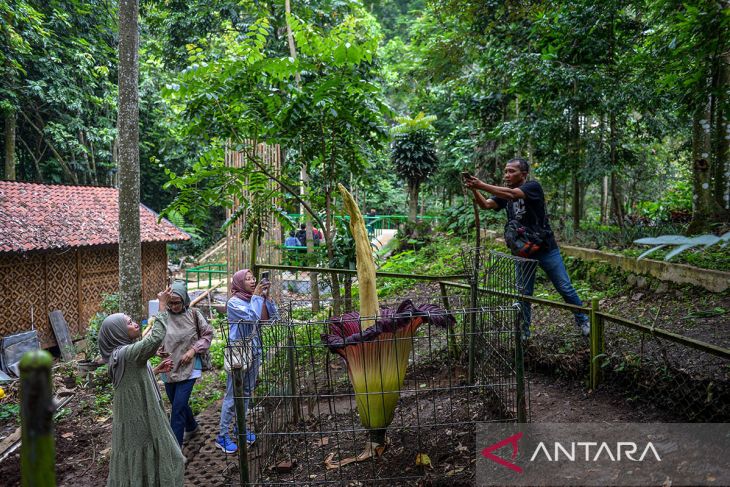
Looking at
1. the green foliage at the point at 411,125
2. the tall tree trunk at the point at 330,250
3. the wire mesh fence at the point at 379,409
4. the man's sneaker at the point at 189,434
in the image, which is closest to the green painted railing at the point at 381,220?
the green foliage at the point at 411,125

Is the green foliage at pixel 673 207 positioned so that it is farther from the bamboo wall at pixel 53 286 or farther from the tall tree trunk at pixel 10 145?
the tall tree trunk at pixel 10 145

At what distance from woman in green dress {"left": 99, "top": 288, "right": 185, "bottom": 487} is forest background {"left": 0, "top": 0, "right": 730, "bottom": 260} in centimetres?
319

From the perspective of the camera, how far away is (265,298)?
4.81m

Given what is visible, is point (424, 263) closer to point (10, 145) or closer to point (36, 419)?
point (36, 419)

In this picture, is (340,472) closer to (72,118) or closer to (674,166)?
(72,118)

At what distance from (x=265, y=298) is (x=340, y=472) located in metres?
1.99

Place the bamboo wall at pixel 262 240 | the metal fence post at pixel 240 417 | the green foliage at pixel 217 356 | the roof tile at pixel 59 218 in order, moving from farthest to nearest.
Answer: the roof tile at pixel 59 218, the bamboo wall at pixel 262 240, the green foliage at pixel 217 356, the metal fence post at pixel 240 417

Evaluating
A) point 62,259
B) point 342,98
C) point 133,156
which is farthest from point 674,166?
point 62,259

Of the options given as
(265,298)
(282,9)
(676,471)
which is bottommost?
(676,471)

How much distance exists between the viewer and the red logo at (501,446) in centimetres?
302

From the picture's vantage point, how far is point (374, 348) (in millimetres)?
3312

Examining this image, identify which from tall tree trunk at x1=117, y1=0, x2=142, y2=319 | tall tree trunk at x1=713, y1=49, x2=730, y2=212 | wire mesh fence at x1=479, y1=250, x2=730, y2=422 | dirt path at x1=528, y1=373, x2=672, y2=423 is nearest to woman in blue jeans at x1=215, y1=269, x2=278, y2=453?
wire mesh fence at x1=479, y1=250, x2=730, y2=422

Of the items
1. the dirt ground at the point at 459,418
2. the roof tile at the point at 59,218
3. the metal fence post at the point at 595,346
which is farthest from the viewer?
the roof tile at the point at 59,218

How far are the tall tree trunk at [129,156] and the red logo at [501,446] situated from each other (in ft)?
18.4
